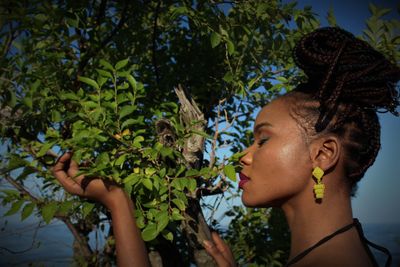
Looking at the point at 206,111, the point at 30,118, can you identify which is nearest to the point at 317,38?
the point at 206,111

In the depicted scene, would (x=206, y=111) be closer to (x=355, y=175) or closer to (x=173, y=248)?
(x=173, y=248)

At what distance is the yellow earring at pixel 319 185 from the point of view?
158 cm

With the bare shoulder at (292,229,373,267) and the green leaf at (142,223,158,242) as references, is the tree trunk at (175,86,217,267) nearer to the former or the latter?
the green leaf at (142,223,158,242)

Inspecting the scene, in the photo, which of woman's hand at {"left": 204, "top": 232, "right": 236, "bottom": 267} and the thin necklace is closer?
the thin necklace

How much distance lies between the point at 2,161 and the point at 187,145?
2636 millimetres

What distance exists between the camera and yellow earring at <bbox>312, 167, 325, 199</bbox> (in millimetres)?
1579

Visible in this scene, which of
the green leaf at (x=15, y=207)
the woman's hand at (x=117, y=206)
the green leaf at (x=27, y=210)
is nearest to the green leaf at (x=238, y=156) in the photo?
the woman's hand at (x=117, y=206)

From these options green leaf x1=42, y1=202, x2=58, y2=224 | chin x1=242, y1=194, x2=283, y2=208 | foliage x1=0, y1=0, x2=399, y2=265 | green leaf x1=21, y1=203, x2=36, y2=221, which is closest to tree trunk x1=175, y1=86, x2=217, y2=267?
foliage x1=0, y1=0, x2=399, y2=265

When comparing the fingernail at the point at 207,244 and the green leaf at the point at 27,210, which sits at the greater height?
the green leaf at the point at 27,210

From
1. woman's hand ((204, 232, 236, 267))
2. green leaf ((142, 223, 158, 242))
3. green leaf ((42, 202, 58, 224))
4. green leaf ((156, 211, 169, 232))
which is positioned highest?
green leaf ((42, 202, 58, 224))

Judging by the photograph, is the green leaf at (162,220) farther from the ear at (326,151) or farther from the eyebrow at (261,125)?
the ear at (326,151)

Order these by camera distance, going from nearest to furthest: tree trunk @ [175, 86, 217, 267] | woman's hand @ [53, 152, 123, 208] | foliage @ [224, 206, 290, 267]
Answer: woman's hand @ [53, 152, 123, 208] → tree trunk @ [175, 86, 217, 267] → foliage @ [224, 206, 290, 267]

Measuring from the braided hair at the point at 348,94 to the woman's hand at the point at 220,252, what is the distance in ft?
3.56

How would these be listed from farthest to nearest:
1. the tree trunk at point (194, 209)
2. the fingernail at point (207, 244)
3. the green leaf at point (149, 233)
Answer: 1. the tree trunk at point (194, 209)
2. the fingernail at point (207, 244)
3. the green leaf at point (149, 233)
